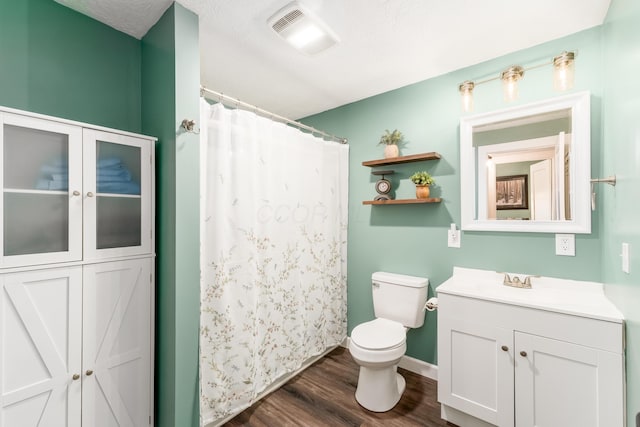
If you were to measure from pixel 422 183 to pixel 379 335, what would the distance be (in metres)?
1.17

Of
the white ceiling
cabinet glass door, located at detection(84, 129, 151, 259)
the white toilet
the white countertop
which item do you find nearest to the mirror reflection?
the white countertop

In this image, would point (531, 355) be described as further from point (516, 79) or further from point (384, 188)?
point (516, 79)

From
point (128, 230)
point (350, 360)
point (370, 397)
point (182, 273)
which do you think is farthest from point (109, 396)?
point (350, 360)

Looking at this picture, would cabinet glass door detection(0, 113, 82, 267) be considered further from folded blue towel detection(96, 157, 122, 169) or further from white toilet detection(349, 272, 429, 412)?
white toilet detection(349, 272, 429, 412)

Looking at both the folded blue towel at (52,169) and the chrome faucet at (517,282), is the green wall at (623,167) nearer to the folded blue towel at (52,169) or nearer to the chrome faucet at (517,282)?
the chrome faucet at (517,282)

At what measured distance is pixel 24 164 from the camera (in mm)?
1162

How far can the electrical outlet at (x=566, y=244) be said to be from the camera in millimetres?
1658

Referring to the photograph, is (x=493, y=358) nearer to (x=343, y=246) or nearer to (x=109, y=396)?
(x=343, y=246)

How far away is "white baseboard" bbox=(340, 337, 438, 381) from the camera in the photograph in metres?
2.19

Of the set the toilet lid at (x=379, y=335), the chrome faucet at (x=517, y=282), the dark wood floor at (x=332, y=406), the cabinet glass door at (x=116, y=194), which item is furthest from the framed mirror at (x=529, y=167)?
the cabinet glass door at (x=116, y=194)

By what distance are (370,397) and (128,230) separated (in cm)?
182

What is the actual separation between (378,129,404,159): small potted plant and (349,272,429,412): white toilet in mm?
1032

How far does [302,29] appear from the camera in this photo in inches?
62.3

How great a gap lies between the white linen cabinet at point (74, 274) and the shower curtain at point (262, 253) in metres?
0.32
